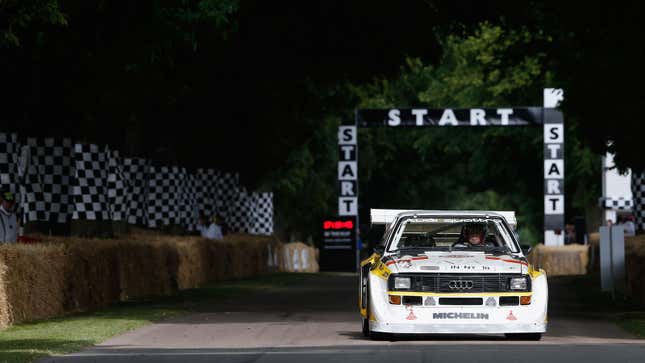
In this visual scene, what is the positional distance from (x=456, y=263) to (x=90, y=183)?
13410 mm

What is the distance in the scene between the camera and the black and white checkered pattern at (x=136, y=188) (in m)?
34.0

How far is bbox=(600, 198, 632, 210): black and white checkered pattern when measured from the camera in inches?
1929

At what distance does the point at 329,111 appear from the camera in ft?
168

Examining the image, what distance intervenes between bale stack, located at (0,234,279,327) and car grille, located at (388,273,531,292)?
6377 millimetres

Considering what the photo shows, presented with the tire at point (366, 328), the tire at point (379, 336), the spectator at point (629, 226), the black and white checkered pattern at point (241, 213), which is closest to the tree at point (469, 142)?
the spectator at point (629, 226)

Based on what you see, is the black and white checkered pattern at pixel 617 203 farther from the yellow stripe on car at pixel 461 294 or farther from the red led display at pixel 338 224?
the yellow stripe on car at pixel 461 294

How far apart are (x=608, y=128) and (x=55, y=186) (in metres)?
10.4

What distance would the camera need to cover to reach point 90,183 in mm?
29312

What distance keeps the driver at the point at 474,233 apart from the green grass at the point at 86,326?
4736 millimetres

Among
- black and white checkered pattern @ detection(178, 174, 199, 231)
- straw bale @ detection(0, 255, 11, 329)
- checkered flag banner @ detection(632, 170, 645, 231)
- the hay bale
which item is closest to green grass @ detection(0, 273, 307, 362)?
straw bale @ detection(0, 255, 11, 329)

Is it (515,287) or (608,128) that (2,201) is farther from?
(608,128)

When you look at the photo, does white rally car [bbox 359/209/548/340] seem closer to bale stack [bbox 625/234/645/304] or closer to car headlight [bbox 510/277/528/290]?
car headlight [bbox 510/277/528/290]

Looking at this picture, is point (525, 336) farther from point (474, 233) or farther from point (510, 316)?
point (474, 233)

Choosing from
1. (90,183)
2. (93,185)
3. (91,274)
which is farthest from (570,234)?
(91,274)
